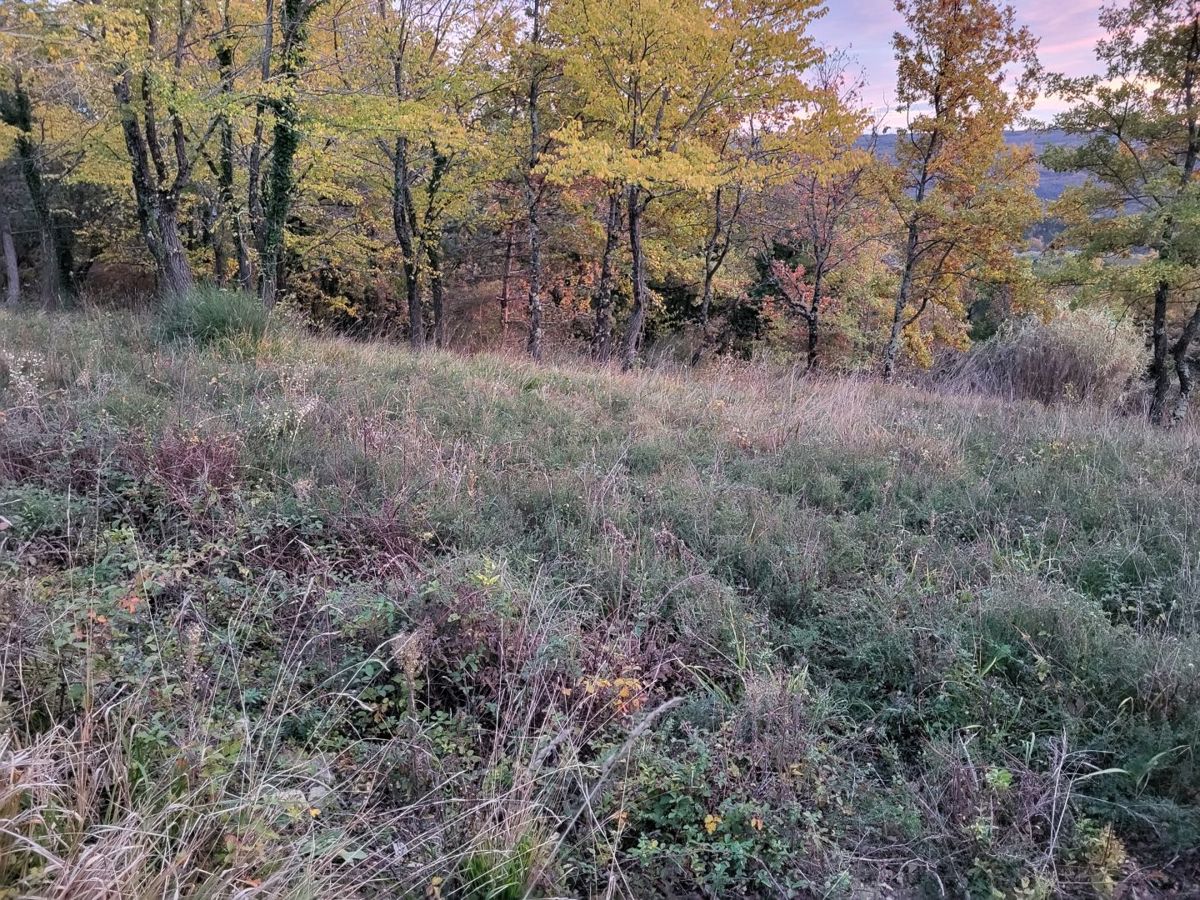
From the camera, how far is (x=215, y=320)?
23.7ft

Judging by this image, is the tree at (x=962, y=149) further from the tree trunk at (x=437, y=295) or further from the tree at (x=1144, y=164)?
the tree trunk at (x=437, y=295)

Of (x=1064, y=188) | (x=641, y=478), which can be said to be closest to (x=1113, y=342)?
(x=1064, y=188)

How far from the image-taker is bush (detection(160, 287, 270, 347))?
714 cm

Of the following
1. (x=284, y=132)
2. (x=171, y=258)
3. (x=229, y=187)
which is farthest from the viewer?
(x=229, y=187)

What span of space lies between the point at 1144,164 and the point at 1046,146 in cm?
141

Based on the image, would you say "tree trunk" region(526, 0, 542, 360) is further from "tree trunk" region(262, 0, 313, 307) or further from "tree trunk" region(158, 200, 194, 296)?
"tree trunk" region(158, 200, 194, 296)

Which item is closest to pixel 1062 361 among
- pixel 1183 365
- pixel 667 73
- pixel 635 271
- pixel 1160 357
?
pixel 1160 357

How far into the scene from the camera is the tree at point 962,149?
12.4 meters

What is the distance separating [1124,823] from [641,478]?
10.7 ft

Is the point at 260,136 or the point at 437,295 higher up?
the point at 260,136

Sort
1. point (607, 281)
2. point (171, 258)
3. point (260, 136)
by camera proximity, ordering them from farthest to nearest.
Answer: point (607, 281) < point (260, 136) < point (171, 258)

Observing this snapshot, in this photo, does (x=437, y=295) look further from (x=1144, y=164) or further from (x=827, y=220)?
(x=1144, y=164)

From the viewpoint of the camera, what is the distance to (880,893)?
2.08m

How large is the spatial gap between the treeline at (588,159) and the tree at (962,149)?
53mm
